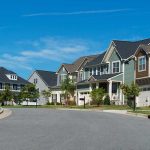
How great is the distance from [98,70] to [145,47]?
13177 millimetres

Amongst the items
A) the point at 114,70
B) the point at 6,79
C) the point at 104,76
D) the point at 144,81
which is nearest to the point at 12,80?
the point at 6,79

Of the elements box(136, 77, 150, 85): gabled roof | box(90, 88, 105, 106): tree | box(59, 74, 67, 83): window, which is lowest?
box(90, 88, 105, 106): tree

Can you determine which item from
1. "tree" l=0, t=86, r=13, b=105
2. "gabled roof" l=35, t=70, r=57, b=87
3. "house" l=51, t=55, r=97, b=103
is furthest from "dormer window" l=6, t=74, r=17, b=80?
"house" l=51, t=55, r=97, b=103

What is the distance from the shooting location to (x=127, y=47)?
6462 centimetres

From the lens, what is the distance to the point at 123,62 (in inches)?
2429

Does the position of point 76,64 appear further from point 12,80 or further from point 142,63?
point 12,80

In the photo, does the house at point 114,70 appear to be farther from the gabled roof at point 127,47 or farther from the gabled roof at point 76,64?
the gabled roof at point 76,64

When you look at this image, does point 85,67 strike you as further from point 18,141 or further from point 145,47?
point 18,141

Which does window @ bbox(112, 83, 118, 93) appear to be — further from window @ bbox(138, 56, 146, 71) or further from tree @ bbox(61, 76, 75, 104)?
tree @ bbox(61, 76, 75, 104)

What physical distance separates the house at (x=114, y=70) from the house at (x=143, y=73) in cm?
138

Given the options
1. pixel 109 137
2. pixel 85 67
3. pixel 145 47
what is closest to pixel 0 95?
pixel 85 67

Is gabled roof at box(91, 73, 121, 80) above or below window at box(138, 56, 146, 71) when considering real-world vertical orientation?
below

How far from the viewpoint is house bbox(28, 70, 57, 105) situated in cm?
8756

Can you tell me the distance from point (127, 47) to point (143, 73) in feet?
27.5
